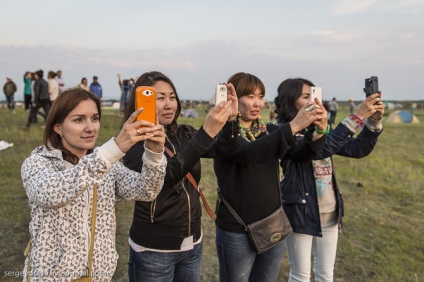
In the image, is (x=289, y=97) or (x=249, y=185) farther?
(x=289, y=97)

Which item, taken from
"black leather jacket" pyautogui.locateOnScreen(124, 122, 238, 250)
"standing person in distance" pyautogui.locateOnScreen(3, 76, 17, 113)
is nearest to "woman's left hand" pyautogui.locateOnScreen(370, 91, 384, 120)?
"black leather jacket" pyautogui.locateOnScreen(124, 122, 238, 250)

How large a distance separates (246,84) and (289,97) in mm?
640

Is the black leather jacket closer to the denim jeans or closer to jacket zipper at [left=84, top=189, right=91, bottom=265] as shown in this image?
jacket zipper at [left=84, top=189, right=91, bottom=265]

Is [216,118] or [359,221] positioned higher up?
[216,118]

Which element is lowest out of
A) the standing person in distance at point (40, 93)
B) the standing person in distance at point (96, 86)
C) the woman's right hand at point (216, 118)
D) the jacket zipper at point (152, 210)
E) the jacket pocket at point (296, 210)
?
the jacket pocket at point (296, 210)

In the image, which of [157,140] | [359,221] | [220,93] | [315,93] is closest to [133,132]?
[157,140]

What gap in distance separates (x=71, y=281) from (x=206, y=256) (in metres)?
3.04

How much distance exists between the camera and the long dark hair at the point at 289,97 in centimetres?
332

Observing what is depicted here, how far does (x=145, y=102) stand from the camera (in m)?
1.64

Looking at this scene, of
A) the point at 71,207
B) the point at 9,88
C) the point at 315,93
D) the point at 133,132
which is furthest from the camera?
the point at 9,88

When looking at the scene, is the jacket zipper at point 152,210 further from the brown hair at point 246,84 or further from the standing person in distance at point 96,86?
the standing person in distance at point 96,86

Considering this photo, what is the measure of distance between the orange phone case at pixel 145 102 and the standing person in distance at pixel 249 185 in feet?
3.28

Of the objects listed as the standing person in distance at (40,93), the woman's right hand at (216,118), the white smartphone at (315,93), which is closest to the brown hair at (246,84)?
the white smartphone at (315,93)

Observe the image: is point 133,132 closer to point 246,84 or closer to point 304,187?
point 246,84
